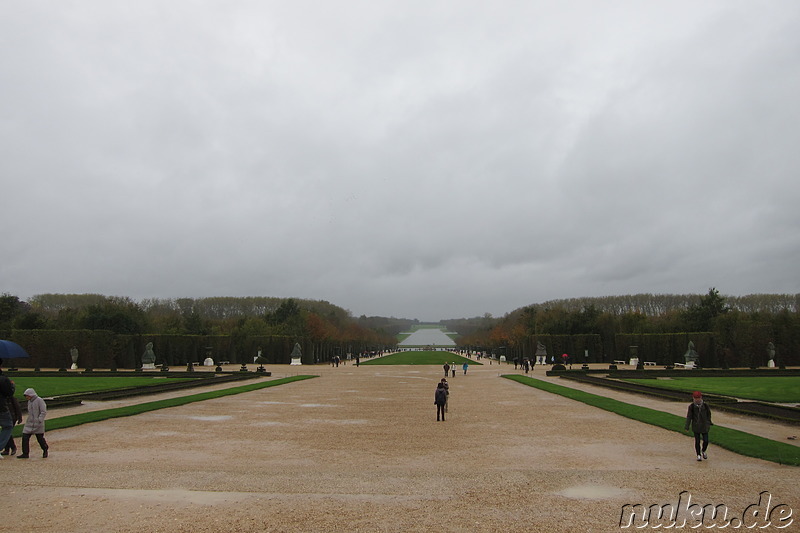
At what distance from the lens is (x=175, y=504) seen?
8.81m

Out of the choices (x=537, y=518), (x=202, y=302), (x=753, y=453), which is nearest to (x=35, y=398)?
(x=537, y=518)

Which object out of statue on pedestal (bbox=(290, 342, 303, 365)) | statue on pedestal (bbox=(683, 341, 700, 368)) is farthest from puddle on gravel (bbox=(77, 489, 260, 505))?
statue on pedestal (bbox=(290, 342, 303, 365))

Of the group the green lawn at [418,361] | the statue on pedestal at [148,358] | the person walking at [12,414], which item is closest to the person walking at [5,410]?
the person walking at [12,414]

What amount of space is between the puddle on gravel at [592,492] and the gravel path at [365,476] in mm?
35

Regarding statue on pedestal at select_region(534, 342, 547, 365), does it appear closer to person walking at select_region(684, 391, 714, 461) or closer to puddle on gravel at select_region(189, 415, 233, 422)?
puddle on gravel at select_region(189, 415, 233, 422)

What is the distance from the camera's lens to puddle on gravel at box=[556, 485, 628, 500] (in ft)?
30.6

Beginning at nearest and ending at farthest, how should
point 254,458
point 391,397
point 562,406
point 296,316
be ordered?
point 254,458
point 562,406
point 391,397
point 296,316

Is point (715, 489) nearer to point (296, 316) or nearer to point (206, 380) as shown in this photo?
point (206, 380)

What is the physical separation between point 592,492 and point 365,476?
419 centimetres

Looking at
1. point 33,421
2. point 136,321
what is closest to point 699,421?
point 33,421

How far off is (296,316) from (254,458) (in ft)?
289

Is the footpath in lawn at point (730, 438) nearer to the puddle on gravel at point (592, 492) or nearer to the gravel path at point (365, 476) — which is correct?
the gravel path at point (365, 476)

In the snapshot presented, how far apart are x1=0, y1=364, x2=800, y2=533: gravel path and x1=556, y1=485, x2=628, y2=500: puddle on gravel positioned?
0.03 m

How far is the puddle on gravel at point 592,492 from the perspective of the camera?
932 centimetres
